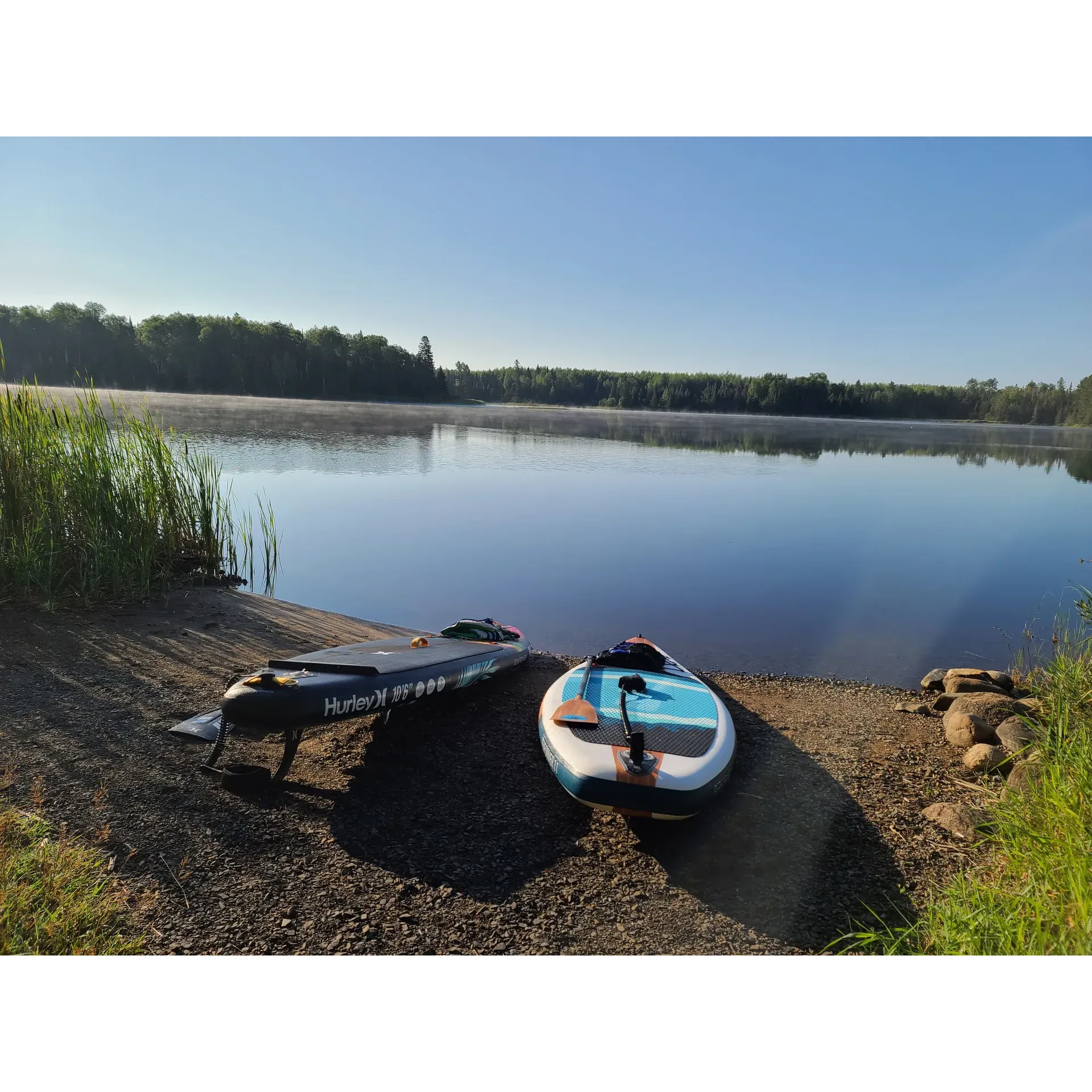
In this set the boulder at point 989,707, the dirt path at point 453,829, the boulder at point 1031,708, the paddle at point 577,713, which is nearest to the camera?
the dirt path at point 453,829

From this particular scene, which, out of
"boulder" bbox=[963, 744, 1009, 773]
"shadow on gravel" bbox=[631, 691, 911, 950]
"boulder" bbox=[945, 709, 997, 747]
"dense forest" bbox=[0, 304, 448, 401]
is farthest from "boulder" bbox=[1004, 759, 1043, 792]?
"dense forest" bbox=[0, 304, 448, 401]

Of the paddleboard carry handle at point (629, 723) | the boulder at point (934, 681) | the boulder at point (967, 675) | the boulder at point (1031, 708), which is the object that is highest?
the paddleboard carry handle at point (629, 723)

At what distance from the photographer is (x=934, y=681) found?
6059mm

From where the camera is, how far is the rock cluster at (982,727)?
3.75m

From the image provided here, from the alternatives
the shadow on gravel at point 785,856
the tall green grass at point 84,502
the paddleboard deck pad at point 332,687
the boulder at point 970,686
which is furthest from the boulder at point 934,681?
the tall green grass at point 84,502

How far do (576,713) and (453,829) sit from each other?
1059mm

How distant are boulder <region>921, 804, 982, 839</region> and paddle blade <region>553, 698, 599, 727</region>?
80.6 inches

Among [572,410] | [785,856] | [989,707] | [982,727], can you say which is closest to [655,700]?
[785,856]

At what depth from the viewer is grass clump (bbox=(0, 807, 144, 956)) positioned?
7.43 feet

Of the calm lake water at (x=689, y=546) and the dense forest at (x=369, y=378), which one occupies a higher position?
the dense forest at (x=369, y=378)

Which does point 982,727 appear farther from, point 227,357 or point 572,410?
point 572,410

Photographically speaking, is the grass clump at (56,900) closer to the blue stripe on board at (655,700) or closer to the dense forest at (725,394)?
the blue stripe on board at (655,700)

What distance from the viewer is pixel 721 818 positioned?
12.6 feet

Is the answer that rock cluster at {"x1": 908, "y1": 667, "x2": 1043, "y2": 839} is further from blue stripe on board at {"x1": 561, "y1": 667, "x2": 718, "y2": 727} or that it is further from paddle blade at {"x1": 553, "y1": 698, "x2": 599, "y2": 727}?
paddle blade at {"x1": 553, "y1": 698, "x2": 599, "y2": 727}
